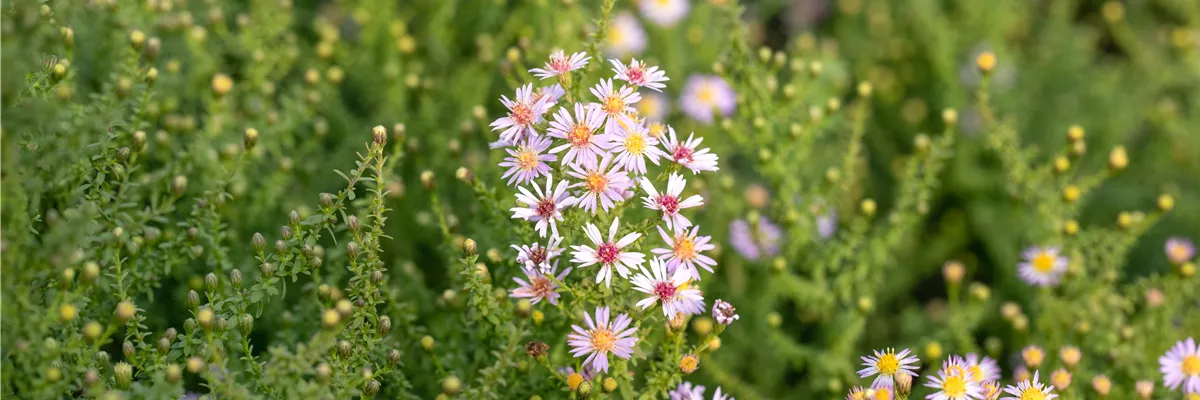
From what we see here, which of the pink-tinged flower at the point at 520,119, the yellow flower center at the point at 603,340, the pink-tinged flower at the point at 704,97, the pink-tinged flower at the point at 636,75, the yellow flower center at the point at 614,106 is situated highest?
the pink-tinged flower at the point at 704,97

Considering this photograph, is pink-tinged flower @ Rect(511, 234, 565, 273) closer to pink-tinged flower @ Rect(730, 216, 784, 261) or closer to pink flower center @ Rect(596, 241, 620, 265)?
pink flower center @ Rect(596, 241, 620, 265)

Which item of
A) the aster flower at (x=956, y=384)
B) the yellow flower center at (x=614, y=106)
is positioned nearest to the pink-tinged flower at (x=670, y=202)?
the yellow flower center at (x=614, y=106)

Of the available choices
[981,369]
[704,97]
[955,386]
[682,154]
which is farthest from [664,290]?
[704,97]

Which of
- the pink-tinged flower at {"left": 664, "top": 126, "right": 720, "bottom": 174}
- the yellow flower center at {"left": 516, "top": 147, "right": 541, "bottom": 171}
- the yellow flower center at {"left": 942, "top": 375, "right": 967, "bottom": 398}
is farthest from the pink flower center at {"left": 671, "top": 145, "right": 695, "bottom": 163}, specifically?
the yellow flower center at {"left": 942, "top": 375, "right": 967, "bottom": 398}

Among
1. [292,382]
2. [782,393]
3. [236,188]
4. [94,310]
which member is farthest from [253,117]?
[782,393]

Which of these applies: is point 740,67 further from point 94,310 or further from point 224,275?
point 94,310

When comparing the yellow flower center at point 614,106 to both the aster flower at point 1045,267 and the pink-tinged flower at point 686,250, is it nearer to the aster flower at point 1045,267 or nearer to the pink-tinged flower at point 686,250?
the pink-tinged flower at point 686,250
